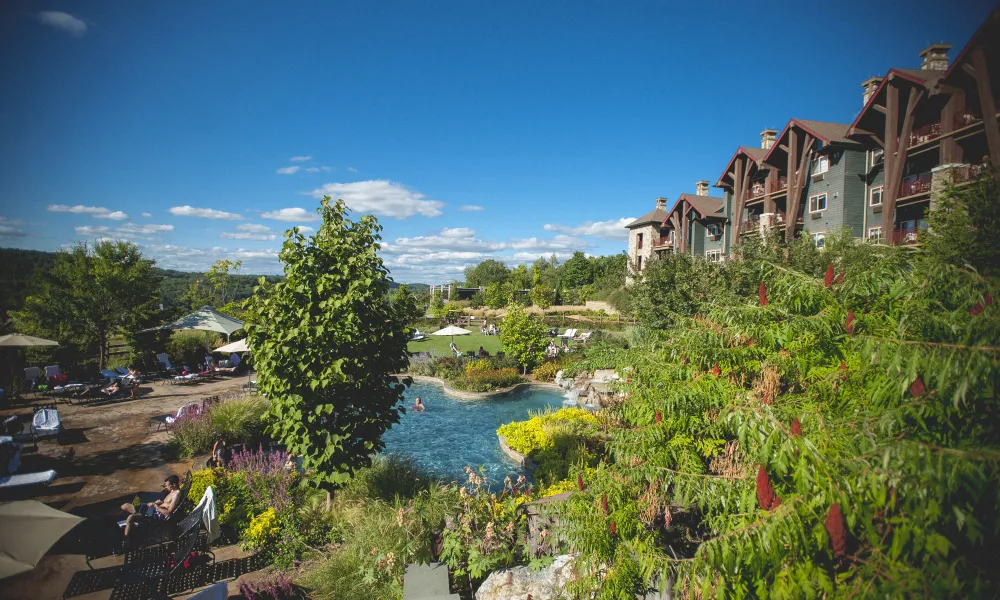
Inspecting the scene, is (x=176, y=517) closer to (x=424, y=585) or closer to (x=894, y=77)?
(x=424, y=585)

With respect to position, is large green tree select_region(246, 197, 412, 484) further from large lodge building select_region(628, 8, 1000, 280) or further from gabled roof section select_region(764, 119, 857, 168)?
gabled roof section select_region(764, 119, 857, 168)

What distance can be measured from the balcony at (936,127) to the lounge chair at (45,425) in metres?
33.7

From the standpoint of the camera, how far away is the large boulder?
201 inches

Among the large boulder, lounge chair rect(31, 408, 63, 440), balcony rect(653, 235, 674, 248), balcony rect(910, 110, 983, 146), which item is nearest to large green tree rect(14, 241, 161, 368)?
lounge chair rect(31, 408, 63, 440)

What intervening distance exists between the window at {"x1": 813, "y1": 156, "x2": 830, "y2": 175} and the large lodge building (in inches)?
2.5

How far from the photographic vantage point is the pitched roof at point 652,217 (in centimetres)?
4818

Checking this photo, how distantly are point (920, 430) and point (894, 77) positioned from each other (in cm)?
2725

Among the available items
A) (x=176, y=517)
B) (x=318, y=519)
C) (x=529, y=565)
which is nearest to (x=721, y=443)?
(x=529, y=565)

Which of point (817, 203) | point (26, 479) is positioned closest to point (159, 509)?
point (26, 479)

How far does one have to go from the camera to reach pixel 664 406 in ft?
15.7

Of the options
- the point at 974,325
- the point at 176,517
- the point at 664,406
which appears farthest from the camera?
the point at 176,517

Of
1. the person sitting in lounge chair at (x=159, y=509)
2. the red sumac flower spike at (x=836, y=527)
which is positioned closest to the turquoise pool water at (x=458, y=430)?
the person sitting in lounge chair at (x=159, y=509)

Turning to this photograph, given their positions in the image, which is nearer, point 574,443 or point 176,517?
point 176,517

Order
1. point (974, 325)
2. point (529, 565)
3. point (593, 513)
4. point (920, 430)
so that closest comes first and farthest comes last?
point (974, 325) → point (920, 430) → point (593, 513) → point (529, 565)
